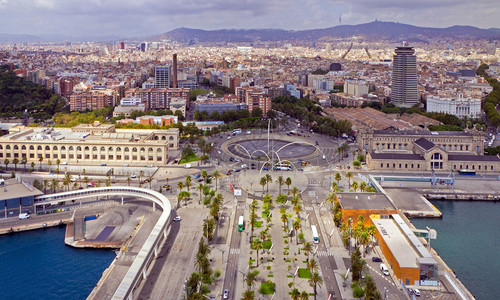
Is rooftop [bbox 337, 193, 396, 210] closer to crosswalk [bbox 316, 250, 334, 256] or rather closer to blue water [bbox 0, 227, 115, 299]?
crosswalk [bbox 316, 250, 334, 256]

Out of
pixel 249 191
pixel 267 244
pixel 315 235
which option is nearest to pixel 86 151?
pixel 249 191

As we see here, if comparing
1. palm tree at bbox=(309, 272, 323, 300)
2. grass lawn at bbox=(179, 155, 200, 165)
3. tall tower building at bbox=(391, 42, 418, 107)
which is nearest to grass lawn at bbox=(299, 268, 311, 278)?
palm tree at bbox=(309, 272, 323, 300)

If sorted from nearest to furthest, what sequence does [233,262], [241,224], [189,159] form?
[233,262] → [241,224] → [189,159]

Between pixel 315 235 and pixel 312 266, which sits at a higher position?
pixel 315 235

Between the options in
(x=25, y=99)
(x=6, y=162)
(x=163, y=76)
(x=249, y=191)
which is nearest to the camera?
(x=249, y=191)

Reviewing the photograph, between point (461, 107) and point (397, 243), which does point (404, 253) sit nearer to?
point (397, 243)

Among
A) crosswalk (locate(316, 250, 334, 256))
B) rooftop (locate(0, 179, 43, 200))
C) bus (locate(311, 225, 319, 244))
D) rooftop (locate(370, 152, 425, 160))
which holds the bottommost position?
crosswalk (locate(316, 250, 334, 256))

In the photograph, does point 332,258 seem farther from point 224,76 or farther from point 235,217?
point 224,76
